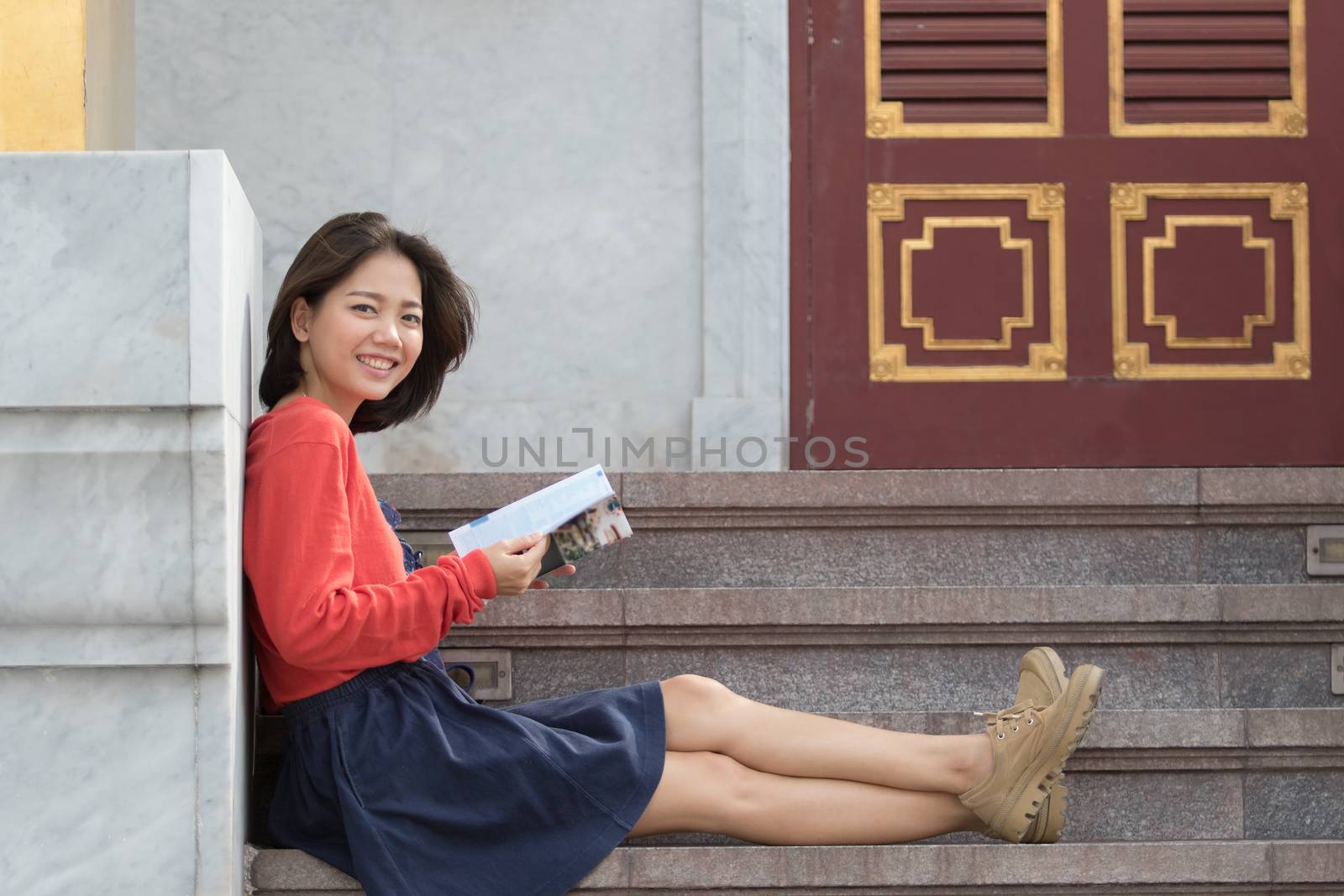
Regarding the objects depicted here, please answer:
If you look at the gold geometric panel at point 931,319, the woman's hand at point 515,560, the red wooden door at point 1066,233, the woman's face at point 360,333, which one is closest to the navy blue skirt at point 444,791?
the woman's hand at point 515,560

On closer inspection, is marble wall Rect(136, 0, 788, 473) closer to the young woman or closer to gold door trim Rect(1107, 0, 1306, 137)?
gold door trim Rect(1107, 0, 1306, 137)

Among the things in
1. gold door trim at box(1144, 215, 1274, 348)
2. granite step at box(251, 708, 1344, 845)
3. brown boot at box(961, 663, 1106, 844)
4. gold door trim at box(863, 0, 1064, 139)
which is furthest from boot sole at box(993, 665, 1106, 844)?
gold door trim at box(863, 0, 1064, 139)

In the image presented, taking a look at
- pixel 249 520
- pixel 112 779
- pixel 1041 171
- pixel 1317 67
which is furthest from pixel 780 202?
pixel 112 779

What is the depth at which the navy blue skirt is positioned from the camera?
255cm

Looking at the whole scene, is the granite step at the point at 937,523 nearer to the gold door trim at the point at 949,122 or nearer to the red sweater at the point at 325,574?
the red sweater at the point at 325,574

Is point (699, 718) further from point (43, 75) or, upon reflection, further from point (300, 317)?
point (43, 75)

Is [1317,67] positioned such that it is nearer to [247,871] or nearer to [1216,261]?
[1216,261]

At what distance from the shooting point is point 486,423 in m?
5.24

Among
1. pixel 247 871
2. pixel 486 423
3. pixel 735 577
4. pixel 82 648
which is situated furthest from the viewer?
pixel 486 423

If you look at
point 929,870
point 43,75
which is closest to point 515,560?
point 929,870

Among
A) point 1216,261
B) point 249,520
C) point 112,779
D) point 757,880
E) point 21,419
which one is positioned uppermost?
point 1216,261

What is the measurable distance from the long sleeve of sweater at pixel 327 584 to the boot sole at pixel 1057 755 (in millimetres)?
974

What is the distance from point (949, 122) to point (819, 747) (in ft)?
10.3

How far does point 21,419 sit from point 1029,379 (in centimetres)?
364
